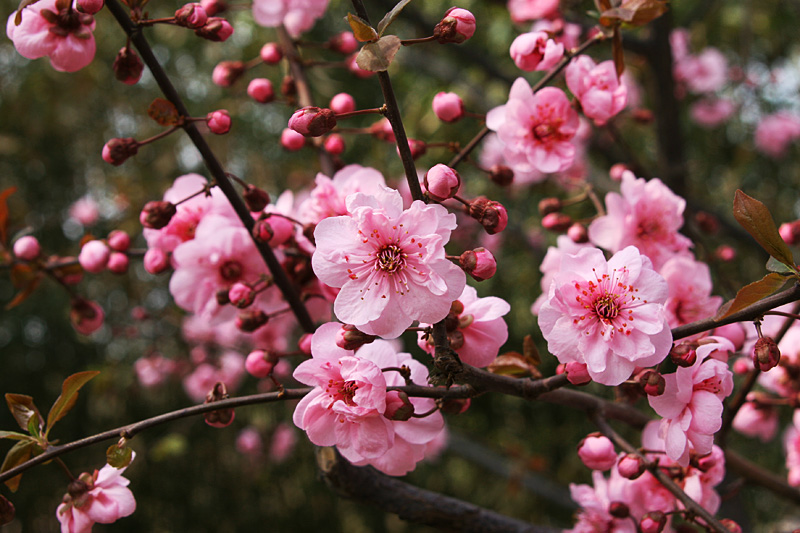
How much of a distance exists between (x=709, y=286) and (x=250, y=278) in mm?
721

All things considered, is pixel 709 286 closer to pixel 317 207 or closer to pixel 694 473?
pixel 694 473

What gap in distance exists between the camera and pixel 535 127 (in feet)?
3.24

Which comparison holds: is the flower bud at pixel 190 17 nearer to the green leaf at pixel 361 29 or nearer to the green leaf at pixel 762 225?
the green leaf at pixel 361 29

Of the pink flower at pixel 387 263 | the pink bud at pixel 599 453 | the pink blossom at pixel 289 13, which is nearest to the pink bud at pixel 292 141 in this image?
the pink blossom at pixel 289 13

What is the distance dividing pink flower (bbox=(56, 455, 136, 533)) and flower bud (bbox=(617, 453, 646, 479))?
622mm

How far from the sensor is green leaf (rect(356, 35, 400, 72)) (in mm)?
581

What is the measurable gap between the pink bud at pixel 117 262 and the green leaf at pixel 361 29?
2.16ft

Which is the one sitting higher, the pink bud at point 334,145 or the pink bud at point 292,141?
the pink bud at point 292,141

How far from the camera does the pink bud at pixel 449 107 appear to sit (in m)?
0.98

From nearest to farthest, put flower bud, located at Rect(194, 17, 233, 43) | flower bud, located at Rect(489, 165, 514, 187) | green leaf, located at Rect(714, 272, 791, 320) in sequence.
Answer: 1. green leaf, located at Rect(714, 272, 791, 320)
2. flower bud, located at Rect(194, 17, 233, 43)
3. flower bud, located at Rect(489, 165, 514, 187)

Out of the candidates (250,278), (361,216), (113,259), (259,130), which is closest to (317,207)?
(250,278)

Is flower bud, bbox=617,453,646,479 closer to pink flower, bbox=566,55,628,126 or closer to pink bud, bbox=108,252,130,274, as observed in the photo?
pink flower, bbox=566,55,628,126

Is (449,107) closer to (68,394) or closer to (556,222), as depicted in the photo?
(556,222)

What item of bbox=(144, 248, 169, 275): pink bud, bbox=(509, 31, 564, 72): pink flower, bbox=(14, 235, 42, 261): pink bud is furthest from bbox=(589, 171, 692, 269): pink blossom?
bbox=(14, 235, 42, 261): pink bud
